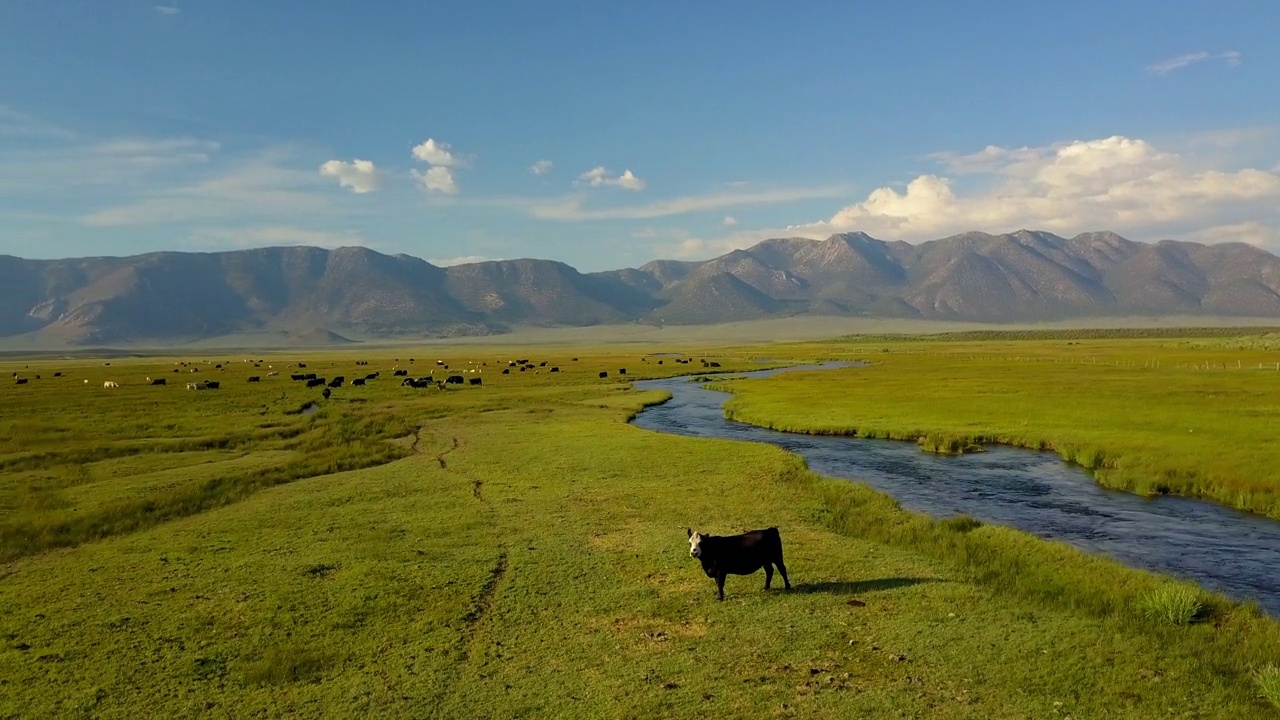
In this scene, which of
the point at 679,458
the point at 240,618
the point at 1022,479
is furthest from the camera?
the point at 679,458

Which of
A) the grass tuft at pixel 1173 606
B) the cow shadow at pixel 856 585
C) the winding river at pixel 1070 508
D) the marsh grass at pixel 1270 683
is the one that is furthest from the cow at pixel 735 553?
the winding river at pixel 1070 508

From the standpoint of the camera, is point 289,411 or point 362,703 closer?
point 362,703

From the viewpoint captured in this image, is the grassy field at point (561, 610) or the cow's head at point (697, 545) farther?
the cow's head at point (697, 545)

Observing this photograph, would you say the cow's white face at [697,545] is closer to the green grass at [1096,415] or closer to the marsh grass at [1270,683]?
the marsh grass at [1270,683]

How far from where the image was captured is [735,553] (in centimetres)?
1510

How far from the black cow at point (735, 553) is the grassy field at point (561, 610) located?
0.60 meters

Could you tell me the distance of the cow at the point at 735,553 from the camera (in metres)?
15.0

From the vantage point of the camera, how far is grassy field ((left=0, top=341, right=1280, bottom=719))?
11078 mm

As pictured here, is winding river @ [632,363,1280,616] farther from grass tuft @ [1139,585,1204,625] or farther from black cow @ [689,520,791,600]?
black cow @ [689,520,791,600]

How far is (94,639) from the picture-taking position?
1327 cm

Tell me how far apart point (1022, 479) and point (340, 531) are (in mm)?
25494

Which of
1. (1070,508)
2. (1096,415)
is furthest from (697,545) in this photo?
(1096,415)

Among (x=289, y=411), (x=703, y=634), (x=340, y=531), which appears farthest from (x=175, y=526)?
(x=289, y=411)

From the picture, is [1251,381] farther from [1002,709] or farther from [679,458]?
[1002,709]
